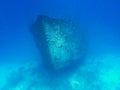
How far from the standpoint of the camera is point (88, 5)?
34.2 meters

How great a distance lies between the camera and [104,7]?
105 feet

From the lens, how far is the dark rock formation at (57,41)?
532 inches

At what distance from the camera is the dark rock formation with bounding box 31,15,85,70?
44.4 ft

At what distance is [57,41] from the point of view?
1377cm

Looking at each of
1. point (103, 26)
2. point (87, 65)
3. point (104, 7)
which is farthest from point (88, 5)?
point (87, 65)

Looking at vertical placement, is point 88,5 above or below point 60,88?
above

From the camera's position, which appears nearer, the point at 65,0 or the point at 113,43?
the point at 113,43

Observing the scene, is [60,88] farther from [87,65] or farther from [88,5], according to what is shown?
[88,5]

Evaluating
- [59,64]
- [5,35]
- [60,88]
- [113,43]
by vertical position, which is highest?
[5,35]

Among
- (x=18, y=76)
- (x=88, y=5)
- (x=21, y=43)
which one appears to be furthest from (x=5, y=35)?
(x=18, y=76)

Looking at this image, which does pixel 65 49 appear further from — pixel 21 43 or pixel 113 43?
pixel 21 43

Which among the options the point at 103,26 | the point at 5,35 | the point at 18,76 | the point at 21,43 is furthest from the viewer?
the point at 5,35

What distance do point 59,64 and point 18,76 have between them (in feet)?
16.4

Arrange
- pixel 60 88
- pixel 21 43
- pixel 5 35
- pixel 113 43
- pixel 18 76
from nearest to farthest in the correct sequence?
pixel 60 88 → pixel 18 76 → pixel 113 43 → pixel 21 43 → pixel 5 35
